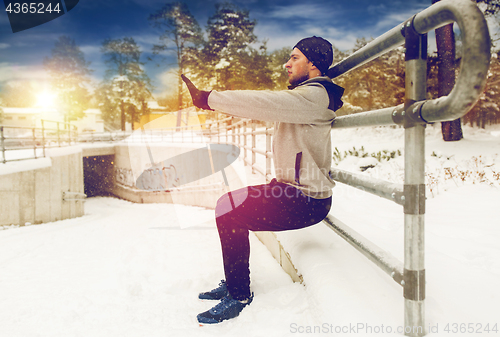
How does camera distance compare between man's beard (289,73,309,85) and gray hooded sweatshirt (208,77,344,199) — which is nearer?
gray hooded sweatshirt (208,77,344,199)

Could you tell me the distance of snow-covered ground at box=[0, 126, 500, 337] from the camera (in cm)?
133

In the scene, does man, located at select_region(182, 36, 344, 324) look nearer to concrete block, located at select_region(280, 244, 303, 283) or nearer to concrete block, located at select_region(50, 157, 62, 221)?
concrete block, located at select_region(280, 244, 303, 283)

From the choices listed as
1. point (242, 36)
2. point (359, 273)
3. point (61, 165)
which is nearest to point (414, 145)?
point (359, 273)

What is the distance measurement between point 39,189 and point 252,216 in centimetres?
967

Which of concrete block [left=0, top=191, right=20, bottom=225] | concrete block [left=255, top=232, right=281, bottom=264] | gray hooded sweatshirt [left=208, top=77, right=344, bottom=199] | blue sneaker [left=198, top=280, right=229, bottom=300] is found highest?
gray hooded sweatshirt [left=208, top=77, right=344, bottom=199]

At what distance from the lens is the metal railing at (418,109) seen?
84cm

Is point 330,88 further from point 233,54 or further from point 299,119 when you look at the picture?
point 233,54

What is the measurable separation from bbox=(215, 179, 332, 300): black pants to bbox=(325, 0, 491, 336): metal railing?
47cm

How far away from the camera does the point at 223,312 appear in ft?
6.00

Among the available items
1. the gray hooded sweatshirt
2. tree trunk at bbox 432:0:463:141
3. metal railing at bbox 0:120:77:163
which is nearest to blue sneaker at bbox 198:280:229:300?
the gray hooded sweatshirt

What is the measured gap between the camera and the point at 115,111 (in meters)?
39.2

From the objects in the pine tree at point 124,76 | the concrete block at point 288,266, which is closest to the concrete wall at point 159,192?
the concrete block at point 288,266

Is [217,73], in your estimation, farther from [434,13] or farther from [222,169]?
[434,13]

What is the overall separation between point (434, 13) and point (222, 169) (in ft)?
24.5
